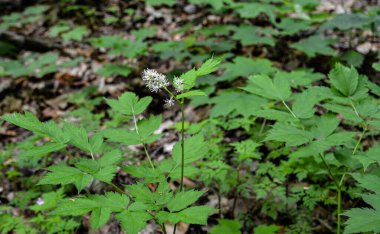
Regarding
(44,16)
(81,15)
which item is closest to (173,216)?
(81,15)

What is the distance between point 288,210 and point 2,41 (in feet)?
19.0

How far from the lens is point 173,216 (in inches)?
58.8

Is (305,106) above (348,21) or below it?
above

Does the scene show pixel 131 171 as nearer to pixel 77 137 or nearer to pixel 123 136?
pixel 123 136

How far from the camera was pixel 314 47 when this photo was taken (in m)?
4.25

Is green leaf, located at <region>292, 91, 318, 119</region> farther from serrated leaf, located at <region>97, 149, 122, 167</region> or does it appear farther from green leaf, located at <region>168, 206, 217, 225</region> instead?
serrated leaf, located at <region>97, 149, 122, 167</region>

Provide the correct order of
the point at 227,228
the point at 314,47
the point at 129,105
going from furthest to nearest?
the point at 314,47 < the point at 227,228 < the point at 129,105

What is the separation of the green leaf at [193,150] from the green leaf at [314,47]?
278cm

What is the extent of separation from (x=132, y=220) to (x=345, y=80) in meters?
1.44

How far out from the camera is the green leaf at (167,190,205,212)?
1.55m

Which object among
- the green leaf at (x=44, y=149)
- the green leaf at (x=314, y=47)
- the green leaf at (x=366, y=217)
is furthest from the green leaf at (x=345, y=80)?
the green leaf at (x=314, y=47)

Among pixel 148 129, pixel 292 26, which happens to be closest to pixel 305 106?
pixel 148 129

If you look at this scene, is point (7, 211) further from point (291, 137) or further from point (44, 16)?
point (44, 16)

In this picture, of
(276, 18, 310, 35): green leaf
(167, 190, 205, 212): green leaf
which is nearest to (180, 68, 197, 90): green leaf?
(167, 190, 205, 212): green leaf
